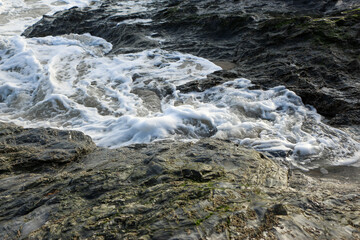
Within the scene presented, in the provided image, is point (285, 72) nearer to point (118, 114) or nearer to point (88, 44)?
point (118, 114)

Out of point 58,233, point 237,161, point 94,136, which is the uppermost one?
point 58,233

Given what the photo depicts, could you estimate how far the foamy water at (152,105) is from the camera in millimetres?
4836

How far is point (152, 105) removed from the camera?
20.7ft

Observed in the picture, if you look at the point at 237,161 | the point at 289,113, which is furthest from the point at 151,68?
the point at 237,161

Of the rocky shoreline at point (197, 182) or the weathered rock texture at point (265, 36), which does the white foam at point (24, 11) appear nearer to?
the weathered rock texture at point (265, 36)

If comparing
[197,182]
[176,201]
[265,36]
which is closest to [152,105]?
[197,182]

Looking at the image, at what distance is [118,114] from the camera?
6.13 metres

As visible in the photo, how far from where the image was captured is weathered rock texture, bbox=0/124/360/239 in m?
2.12

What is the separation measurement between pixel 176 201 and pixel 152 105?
13.5 ft

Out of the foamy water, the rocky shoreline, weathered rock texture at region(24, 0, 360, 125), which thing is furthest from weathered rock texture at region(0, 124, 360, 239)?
weathered rock texture at region(24, 0, 360, 125)

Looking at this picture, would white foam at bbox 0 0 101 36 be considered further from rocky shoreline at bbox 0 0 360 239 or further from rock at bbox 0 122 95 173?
rocky shoreline at bbox 0 0 360 239

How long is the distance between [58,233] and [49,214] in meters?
0.31

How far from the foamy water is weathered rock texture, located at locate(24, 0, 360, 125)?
0.48m

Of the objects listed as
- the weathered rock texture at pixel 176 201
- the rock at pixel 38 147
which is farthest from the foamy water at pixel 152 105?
the weathered rock texture at pixel 176 201
